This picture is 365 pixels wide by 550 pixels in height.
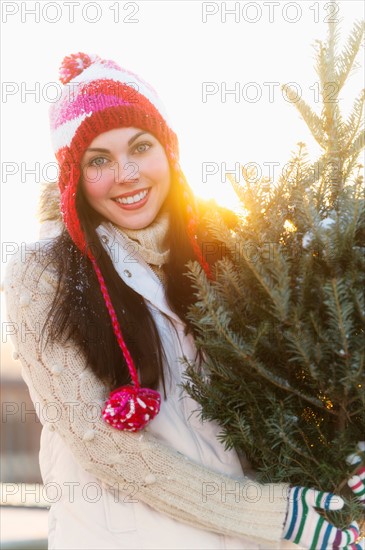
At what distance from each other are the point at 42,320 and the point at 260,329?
65 centimetres

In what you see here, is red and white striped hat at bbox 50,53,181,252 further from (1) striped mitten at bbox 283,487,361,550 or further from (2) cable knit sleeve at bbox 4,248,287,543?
(1) striped mitten at bbox 283,487,361,550

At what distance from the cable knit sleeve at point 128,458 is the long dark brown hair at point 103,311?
38 mm

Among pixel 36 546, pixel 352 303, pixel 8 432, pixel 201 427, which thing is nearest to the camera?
pixel 352 303

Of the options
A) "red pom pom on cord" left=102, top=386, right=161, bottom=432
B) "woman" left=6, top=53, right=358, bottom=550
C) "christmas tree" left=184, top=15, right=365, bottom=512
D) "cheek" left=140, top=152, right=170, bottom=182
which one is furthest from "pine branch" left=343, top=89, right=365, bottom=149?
"red pom pom on cord" left=102, top=386, right=161, bottom=432

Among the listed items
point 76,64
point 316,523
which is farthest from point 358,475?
point 76,64

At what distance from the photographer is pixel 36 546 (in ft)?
15.9

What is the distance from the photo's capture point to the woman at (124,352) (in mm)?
2105

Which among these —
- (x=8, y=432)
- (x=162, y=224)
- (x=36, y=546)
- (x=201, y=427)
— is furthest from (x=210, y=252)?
(x=8, y=432)

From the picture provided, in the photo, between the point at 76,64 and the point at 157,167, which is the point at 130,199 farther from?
the point at 76,64

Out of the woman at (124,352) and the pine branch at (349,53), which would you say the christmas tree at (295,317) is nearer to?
the pine branch at (349,53)

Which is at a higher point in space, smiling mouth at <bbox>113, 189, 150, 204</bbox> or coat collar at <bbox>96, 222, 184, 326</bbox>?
smiling mouth at <bbox>113, 189, 150, 204</bbox>

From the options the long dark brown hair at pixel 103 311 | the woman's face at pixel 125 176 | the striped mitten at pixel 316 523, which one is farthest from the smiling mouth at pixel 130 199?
the striped mitten at pixel 316 523

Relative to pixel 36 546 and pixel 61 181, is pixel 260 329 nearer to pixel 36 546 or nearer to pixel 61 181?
pixel 61 181

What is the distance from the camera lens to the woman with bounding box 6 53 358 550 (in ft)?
6.91
